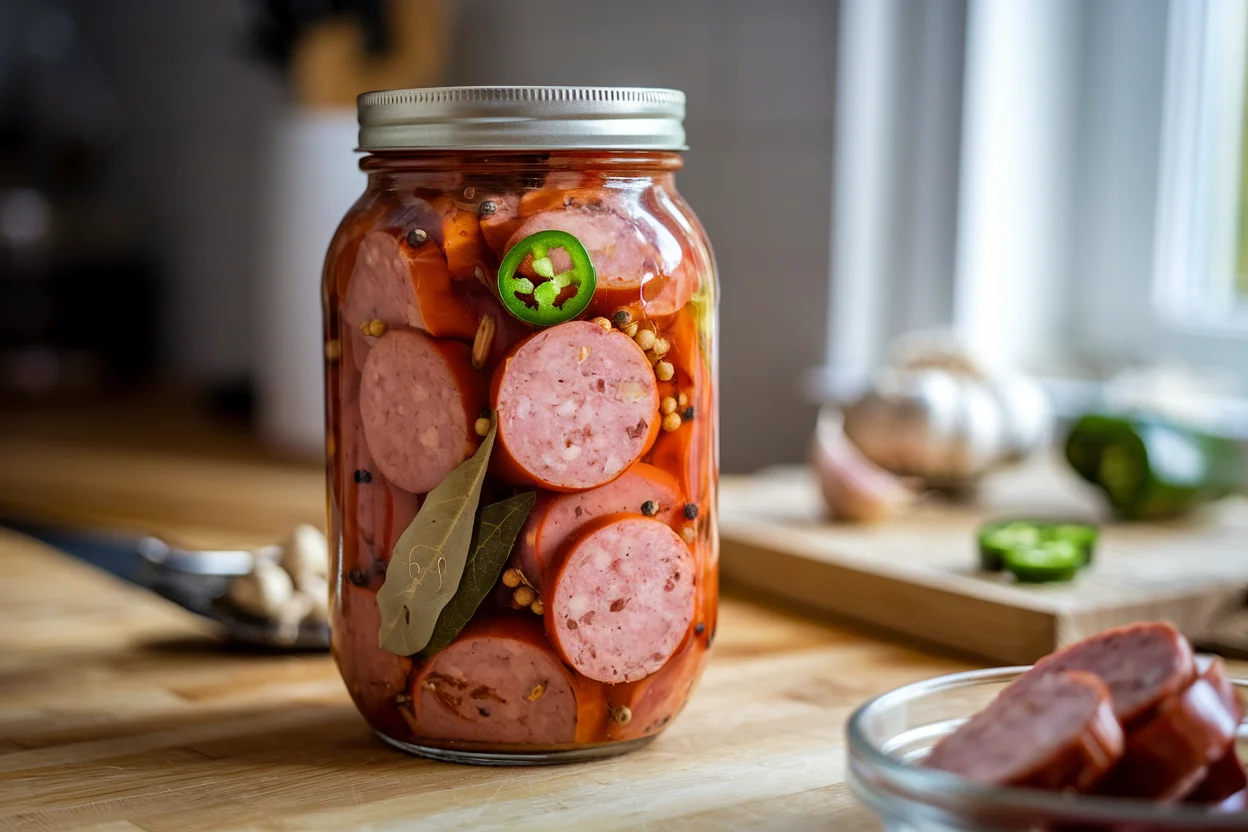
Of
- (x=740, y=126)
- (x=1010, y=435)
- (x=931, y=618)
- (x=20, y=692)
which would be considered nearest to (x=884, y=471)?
(x=1010, y=435)

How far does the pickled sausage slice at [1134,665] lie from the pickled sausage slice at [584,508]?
0.59 ft

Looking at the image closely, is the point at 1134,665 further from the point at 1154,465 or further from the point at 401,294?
the point at 1154,465

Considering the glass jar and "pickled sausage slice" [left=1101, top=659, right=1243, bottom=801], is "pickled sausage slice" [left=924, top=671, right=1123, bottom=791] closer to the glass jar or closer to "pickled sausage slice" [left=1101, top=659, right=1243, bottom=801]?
"pickled sausage slice" [left=1101, top=659, right=1243, bottom=801]

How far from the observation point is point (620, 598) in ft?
2.13

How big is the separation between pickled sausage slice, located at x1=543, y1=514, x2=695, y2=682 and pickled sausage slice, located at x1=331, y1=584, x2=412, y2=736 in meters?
0.08

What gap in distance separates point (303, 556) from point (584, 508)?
35 centimetres

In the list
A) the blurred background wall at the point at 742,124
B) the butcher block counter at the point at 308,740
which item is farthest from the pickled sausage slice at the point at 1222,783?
the blurred background wall at the point at 742,124

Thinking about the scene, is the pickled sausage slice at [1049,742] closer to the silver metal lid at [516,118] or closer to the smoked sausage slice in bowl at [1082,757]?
the smoked sausage slice in bowl at [1082,757]

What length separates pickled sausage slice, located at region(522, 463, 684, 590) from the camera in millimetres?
636

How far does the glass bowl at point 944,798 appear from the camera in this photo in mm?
449

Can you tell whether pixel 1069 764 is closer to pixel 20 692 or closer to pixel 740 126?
pixel 20 692

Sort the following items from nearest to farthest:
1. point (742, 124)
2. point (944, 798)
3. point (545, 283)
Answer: point (944, 798), point (545, 283), point (742, 124)

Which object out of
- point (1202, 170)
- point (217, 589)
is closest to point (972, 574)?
point (217, 589)

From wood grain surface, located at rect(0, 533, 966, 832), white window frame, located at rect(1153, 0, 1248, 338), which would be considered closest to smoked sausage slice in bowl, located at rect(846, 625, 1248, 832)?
wood grain surface, located at rect(0, 533, 966, 832)
